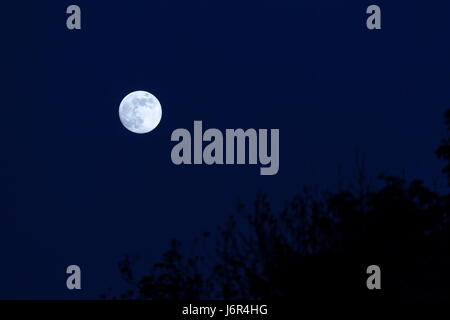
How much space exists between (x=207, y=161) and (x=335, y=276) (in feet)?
8.97

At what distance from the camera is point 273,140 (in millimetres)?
17625

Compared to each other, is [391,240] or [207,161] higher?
[207,161]

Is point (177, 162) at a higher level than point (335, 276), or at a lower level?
higher

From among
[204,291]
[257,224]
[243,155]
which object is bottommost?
[204,291]
